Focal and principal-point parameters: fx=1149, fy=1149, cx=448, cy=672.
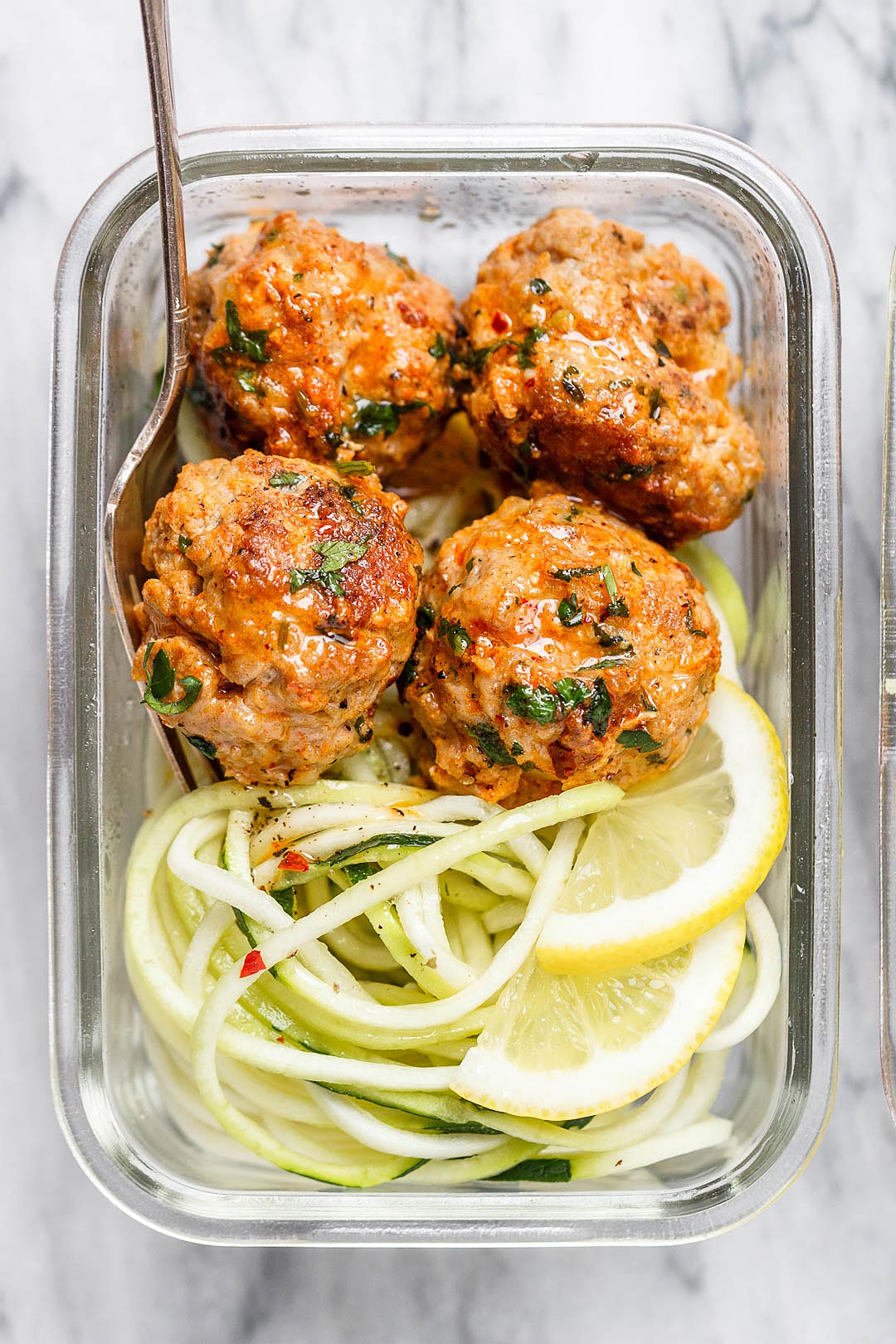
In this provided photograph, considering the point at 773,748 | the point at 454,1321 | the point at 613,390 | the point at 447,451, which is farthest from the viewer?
the point at 454,1321

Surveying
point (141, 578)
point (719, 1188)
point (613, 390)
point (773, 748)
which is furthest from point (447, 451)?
point (719, 1188)

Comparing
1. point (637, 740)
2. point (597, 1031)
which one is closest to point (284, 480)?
point (637, 740)

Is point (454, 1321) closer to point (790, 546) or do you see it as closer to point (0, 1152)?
point (0, 1152)

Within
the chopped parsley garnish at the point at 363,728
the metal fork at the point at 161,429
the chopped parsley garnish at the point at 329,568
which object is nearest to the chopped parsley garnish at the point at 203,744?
the metal fork at the point at 161,429

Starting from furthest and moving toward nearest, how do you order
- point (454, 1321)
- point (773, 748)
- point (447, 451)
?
point (454, 1321)
point (447, 451)
point (773, 748)

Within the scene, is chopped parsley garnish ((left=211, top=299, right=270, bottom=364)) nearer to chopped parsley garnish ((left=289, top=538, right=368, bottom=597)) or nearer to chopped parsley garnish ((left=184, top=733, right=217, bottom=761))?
chopped parsley garnish ((left=289, top=538, right=368, bottom=597))
